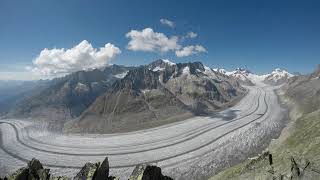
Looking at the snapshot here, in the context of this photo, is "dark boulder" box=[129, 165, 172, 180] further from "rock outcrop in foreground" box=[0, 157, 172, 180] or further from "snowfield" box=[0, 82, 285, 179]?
"snowfield" box=[0, 82, 285, 179]

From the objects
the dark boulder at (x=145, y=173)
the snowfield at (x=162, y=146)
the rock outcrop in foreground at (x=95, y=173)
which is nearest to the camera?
the dark boulder at (x=145, y=173)

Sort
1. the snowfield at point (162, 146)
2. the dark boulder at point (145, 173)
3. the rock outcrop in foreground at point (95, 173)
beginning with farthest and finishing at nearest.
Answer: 1. the snowfield at point (162, 146)
2. the rock outcrop in foreground at point (95, 173)
3. the dark boulder at point (145, 173)

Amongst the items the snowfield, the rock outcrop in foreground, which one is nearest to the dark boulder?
the rock outcrop in foreground

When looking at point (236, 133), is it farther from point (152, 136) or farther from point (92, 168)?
point (92, 168)

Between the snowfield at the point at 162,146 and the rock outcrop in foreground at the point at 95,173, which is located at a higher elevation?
the rock outcrop in foreground at the point at 95,173

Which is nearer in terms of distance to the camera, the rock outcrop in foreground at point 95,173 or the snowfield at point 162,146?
the rock outcrop in foreground at point 95,173

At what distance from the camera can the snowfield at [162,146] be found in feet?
320

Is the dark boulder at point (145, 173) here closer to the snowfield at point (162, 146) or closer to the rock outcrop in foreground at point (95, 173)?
the rock outcrop in foreground at point (95, 173)

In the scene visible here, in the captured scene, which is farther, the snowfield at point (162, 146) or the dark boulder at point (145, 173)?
the snowfield at point (162, 146)

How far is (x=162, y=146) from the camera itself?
11962 cm

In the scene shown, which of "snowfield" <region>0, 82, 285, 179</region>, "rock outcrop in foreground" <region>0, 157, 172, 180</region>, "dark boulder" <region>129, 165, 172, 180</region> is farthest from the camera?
"snowfield" <region>0, 82, 285, 179</region>

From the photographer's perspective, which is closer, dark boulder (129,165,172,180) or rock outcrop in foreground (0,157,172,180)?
dark boulder (129,165,172,180)

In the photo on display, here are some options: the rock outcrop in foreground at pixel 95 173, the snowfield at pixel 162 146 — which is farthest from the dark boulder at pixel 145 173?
the snowfield at pixel 162 146

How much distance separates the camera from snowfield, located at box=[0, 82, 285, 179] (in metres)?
97.6
